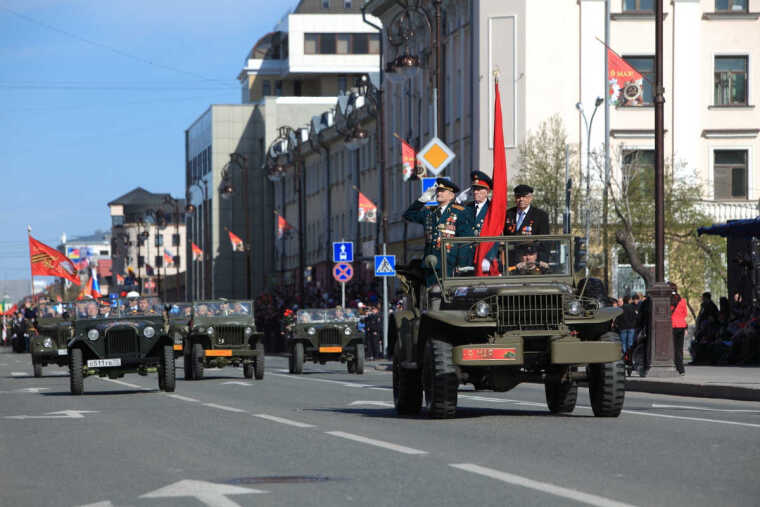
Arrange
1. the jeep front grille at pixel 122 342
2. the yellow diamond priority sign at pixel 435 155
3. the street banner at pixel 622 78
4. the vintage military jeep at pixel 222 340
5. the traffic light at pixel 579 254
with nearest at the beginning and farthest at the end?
1. the traffic light at pixel 579 254
2. the jeep front grille at pixel 122 342
3. the vintage military jeep at pixel 222 340
4. the yellow diamond priority sign at pixel 435 155
5. the street banner at pixel 622 78

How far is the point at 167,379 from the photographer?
26.5 meters

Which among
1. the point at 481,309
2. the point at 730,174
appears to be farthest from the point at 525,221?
the point at 730,174

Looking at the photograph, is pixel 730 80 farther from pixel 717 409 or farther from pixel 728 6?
pixel 717 409

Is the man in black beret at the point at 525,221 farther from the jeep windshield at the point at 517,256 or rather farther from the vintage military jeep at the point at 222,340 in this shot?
the vintage military jeep at the point at 222,340

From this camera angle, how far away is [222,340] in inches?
1362

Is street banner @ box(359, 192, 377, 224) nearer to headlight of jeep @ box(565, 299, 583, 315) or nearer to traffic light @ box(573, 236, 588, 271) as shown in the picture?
traffic light @ box(573, 236, 588, 271)

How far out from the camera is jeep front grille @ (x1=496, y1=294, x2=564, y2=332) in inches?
617

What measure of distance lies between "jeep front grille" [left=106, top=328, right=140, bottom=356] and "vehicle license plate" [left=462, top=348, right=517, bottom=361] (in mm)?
12827

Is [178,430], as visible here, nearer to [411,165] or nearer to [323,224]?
[411,165]

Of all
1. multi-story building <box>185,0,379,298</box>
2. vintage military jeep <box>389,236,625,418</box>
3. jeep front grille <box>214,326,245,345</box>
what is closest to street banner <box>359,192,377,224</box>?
jeep front grille <box>214,326,245,345</box>

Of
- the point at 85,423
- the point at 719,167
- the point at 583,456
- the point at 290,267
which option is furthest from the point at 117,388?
the point at 290,267

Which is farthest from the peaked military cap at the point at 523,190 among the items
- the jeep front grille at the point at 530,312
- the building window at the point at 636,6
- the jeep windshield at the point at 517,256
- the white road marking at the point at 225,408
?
the building window at the point at 636,6

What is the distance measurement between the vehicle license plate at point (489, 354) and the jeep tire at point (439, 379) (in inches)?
9.9

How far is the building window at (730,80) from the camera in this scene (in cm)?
6025
